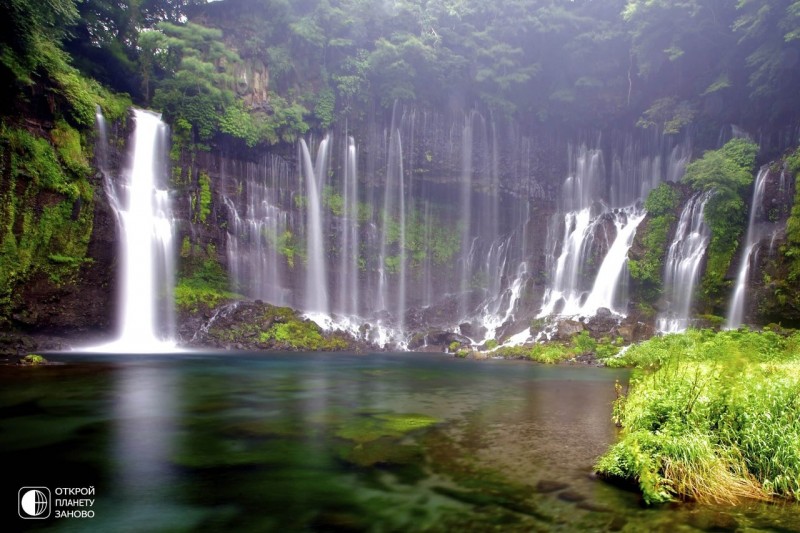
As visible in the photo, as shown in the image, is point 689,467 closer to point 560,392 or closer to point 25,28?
point 560,392

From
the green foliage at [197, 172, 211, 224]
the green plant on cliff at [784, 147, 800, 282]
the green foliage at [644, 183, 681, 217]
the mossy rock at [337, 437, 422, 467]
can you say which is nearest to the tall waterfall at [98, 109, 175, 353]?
the green foliage at [197, 172, 211, 224]

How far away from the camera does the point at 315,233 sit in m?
37.7

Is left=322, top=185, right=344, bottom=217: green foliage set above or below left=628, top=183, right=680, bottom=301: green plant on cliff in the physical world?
above

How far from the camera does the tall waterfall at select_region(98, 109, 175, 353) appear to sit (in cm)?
2736

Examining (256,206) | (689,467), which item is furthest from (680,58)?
(689,467)

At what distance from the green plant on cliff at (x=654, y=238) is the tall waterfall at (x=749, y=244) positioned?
184 inches

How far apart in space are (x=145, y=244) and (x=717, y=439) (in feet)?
95.4

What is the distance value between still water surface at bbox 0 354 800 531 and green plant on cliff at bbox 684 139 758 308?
16367 millimetres

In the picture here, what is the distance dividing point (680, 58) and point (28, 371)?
141 feet

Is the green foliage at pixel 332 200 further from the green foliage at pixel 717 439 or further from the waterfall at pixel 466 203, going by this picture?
the green foliage at pixel 717 439

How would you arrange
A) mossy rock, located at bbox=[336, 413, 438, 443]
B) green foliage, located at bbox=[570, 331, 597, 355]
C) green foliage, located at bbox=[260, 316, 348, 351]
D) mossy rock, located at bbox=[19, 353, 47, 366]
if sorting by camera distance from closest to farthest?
1. mossy rock, located at bbox=[336, 413, 438, 443]
2. mossy rock, located at bbox=[19, 353, 47, 366]
3. green foliage, located at bbox=[570, 331, 597, 355]
4. green foliage, located at bbox=[260, 316, 348, 351]

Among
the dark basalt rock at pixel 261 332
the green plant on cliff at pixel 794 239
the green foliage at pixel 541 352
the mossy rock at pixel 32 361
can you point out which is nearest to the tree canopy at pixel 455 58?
the green plant on cliff at pixel 794 239

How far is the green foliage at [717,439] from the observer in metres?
5.94

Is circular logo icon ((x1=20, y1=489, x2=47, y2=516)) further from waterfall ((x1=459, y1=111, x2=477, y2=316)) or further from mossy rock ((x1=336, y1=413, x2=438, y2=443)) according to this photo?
waterfall ((x1=459, y1=111, x2=477, y2=316))
